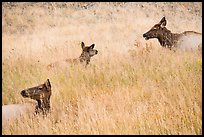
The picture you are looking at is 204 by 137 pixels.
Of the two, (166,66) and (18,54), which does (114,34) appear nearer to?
(18,54)

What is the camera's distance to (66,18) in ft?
66.3

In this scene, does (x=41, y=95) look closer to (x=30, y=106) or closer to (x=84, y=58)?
(x=30, y=106)

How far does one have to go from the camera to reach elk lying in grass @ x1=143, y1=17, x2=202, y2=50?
984 centimetres

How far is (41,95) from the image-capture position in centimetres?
646

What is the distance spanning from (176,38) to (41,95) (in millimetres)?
4898

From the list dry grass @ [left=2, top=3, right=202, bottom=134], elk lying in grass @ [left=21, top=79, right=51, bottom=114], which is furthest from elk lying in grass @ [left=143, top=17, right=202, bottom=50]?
elk lying in grass @ [left=21, top=79, right=51, bottom=114]

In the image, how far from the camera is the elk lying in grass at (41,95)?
6.41m

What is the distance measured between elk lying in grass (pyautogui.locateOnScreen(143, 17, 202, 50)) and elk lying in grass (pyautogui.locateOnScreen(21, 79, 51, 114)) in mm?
4112

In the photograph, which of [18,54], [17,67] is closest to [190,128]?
[17,67]

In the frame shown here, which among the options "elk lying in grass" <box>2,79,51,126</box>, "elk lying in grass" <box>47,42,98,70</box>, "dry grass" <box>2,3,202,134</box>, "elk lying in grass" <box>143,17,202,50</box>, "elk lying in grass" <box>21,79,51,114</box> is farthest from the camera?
"elk lying in grass" <box>143,17,202,50</box>

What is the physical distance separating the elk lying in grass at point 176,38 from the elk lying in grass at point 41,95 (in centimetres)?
411

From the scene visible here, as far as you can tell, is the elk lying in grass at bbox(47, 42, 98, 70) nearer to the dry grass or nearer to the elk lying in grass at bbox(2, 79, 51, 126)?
the dry grass

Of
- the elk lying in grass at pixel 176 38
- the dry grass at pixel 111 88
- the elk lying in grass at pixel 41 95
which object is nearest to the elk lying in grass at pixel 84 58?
the dry grass at pixel 111 88

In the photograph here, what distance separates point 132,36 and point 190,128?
882 cm
